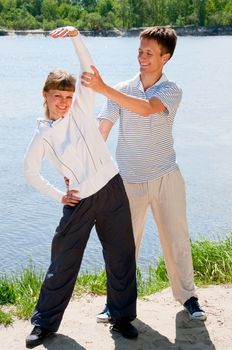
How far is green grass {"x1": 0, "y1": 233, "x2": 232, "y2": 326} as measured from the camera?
4.37 meters

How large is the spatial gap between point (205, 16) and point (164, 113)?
93375 millimetres

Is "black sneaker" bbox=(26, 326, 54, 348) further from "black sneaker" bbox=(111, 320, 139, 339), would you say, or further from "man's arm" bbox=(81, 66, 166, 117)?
"man's arm" bbox=(81, 66, 166, 117)

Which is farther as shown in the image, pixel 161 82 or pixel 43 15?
pixel 43 15

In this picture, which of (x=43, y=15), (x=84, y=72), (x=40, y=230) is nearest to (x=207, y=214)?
(x=40, y=230)

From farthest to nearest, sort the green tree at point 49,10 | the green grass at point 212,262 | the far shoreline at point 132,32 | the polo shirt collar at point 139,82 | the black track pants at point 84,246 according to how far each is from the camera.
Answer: the green tree at point 49,10, the far shoreline at point 132,32, the green grass at point 212,262, the polo shirt collar at point 139,82, the black track pants at point 84,246

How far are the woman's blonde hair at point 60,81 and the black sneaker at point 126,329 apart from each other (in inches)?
48.7

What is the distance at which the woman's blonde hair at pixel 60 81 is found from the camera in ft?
11.4

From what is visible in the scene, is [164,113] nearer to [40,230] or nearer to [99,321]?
[99,321]

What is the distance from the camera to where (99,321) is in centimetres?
398

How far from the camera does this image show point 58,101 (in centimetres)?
351

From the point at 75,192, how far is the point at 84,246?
0.94ft

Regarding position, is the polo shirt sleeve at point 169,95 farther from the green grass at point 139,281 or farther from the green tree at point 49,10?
the green tree at point 49,10

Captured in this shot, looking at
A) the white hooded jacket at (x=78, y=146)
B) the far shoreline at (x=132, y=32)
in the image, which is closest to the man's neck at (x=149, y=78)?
the white hooded jacket at (x=78, y=146)

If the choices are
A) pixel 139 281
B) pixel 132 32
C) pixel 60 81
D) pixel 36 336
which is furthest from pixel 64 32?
pixel 132 32
